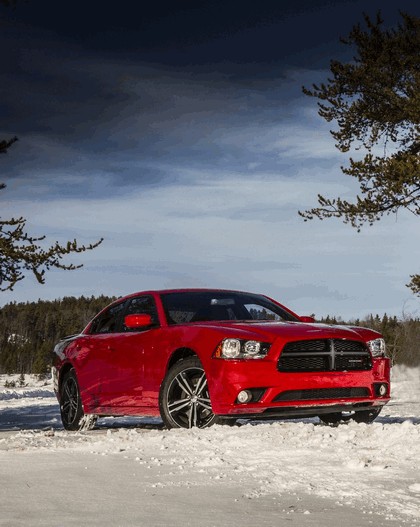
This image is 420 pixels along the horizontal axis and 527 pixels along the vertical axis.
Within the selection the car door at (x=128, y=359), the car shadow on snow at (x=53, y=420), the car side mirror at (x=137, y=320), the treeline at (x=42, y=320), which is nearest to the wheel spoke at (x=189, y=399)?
the car door at (x=128, y=359)

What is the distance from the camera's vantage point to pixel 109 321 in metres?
9.56

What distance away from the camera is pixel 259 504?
3.88 metres

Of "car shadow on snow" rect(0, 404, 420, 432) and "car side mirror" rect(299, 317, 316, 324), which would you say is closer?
"car side mirror" rect(299, 317, 316, 324)

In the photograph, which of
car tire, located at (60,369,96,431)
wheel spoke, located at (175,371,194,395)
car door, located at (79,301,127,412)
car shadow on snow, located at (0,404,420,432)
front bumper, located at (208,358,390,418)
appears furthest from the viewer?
car shadow on snow, located at (0,404,420,432)

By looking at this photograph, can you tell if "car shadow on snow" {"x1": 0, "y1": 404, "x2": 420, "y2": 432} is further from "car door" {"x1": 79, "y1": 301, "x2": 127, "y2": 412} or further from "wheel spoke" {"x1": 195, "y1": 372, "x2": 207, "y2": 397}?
"wheel spoke" {"x1": 195, "y1": 372, "x2": 207, "y2": 397}

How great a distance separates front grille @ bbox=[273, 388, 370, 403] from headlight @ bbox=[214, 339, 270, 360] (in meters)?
0.45

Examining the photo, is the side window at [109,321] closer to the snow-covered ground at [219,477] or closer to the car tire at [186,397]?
the car tire at [186,397]

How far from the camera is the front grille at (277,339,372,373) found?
289 inches

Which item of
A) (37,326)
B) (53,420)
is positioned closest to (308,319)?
(53,420)

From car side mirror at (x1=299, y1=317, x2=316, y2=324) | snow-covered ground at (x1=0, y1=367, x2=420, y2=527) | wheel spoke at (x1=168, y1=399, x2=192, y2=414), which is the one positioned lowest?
snow-covered ground at (x1=0, y1=367, x2=420, y2=527)

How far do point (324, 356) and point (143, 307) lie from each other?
92.6 inches

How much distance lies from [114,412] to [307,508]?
5.17 m

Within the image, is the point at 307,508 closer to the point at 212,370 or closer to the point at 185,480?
the point at 185,480

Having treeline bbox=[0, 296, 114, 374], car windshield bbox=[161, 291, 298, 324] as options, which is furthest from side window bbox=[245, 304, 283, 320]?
treeline bbox=[0, 296, 114, 374]
